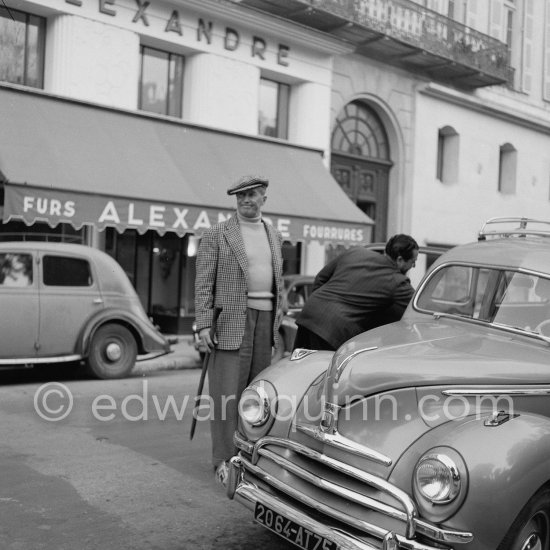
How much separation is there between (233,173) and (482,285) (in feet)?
32.6

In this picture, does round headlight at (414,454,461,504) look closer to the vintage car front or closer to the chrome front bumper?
the vintage car front

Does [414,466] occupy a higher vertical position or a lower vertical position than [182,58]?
lower

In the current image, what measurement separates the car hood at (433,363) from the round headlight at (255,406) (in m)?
0.44

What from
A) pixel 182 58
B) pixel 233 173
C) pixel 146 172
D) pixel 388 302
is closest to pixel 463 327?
pixel 388 302

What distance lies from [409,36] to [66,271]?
11.8 m

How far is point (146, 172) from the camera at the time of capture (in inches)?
503

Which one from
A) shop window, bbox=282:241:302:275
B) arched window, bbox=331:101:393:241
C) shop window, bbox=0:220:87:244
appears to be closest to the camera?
shop window, bbox=0:220:87:244

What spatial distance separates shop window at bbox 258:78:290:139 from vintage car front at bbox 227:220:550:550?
12.3 m

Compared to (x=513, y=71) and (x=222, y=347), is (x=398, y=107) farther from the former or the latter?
(x=222, y=347)

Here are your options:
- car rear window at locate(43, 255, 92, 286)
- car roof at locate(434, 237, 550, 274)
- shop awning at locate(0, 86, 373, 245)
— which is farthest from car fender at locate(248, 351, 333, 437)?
shop awning at locate(0, 86, 373, 245)

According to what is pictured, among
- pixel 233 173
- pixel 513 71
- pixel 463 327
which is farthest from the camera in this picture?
pixel 513 71

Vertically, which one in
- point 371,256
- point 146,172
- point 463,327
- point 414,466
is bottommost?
point 414,466

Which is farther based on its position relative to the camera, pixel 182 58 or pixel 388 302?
pixel 182 58

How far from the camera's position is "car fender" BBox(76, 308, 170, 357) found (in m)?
9.59
